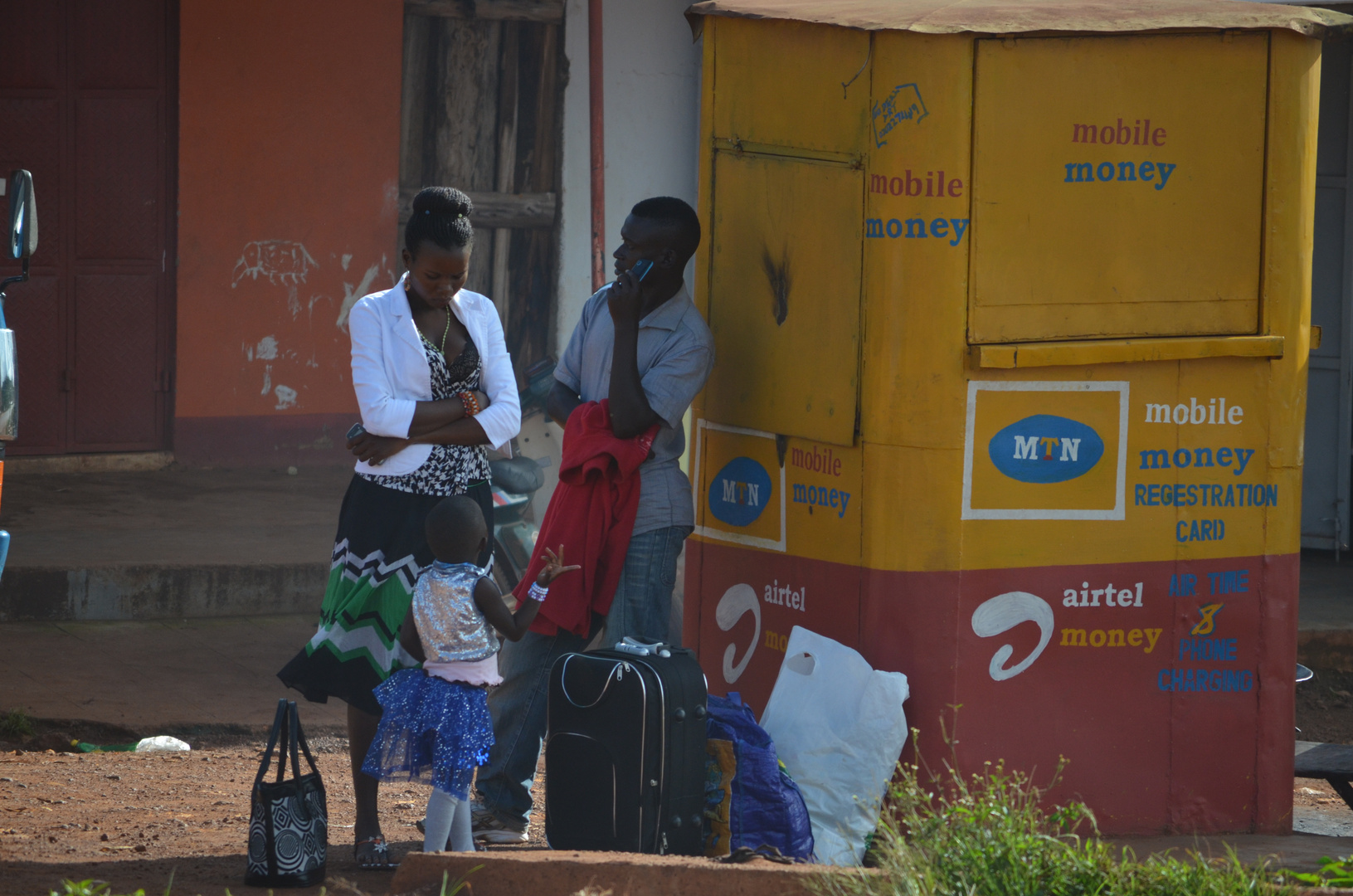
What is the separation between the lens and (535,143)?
9805 millimetres

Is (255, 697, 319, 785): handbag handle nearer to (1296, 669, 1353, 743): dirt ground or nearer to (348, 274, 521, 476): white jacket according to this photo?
(348, 274, 521, 476): white jacket

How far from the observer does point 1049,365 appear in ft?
14.7

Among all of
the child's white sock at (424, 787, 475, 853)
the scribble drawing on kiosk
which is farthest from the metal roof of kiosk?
the child's white sock at (424, 787, 475, 853)

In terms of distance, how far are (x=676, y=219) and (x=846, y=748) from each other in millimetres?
1556

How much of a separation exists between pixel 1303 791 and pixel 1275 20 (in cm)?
308

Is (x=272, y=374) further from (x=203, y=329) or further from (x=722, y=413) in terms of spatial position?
(x=722, y=413)

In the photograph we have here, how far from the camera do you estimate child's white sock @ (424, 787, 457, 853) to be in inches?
157

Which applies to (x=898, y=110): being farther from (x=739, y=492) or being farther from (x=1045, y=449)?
(x=739, y=492)

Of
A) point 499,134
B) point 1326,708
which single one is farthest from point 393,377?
point 499,134

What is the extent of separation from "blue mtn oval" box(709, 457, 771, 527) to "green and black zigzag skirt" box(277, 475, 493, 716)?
1.16 meters

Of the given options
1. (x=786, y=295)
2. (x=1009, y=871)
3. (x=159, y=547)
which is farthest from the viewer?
(x=159, y=547)

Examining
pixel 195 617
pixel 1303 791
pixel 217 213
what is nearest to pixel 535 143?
pixel 217 213

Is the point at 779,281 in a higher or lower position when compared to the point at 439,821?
higher

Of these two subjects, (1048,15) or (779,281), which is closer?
(1048,15)
